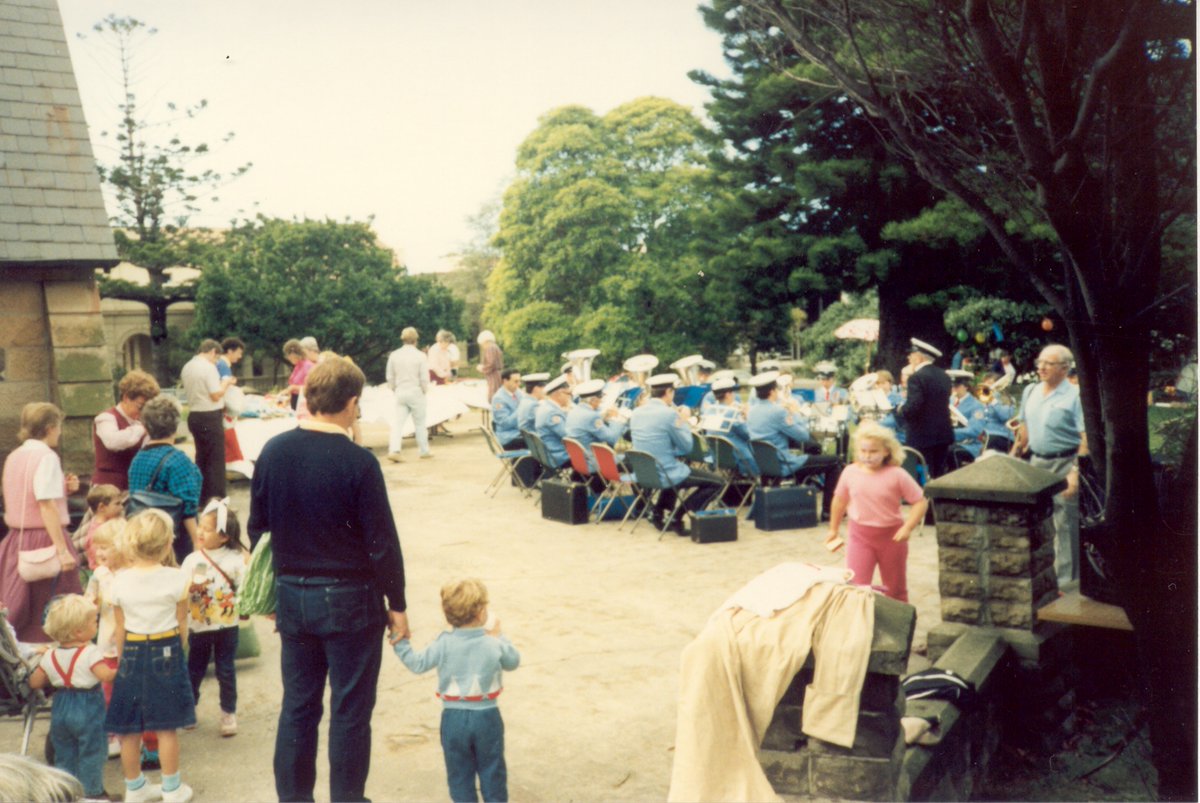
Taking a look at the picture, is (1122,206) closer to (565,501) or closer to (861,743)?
(861,743)

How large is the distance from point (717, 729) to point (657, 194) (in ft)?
80.7

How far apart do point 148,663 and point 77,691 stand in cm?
33

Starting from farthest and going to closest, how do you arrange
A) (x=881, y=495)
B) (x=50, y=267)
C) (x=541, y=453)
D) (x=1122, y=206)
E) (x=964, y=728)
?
(x=541, y=453) → (x=50, y=267) → (x=881, y=495) → (x=964, y=728) → (x=1122, y=206)

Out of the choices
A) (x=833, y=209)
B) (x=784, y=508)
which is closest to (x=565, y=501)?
(x=784, y=508)

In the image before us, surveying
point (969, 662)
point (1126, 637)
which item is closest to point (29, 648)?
point (969, 662)

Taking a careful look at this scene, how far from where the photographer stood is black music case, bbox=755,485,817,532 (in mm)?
9758

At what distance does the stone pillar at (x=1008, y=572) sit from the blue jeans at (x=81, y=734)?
4.11m

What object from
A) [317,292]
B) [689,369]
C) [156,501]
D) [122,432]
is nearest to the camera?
[156,501]

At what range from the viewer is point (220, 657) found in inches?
193

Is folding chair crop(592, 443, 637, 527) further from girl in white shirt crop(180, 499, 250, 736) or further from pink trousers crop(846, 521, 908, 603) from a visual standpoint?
girl in white shirt crop(180, 499, 250, 736)

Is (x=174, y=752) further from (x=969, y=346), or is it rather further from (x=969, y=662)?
(x=969, y=346)

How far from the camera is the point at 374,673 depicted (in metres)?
3.83

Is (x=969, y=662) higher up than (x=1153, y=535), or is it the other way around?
(x=1153, y=535)

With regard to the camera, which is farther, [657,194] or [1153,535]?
[657,194]
